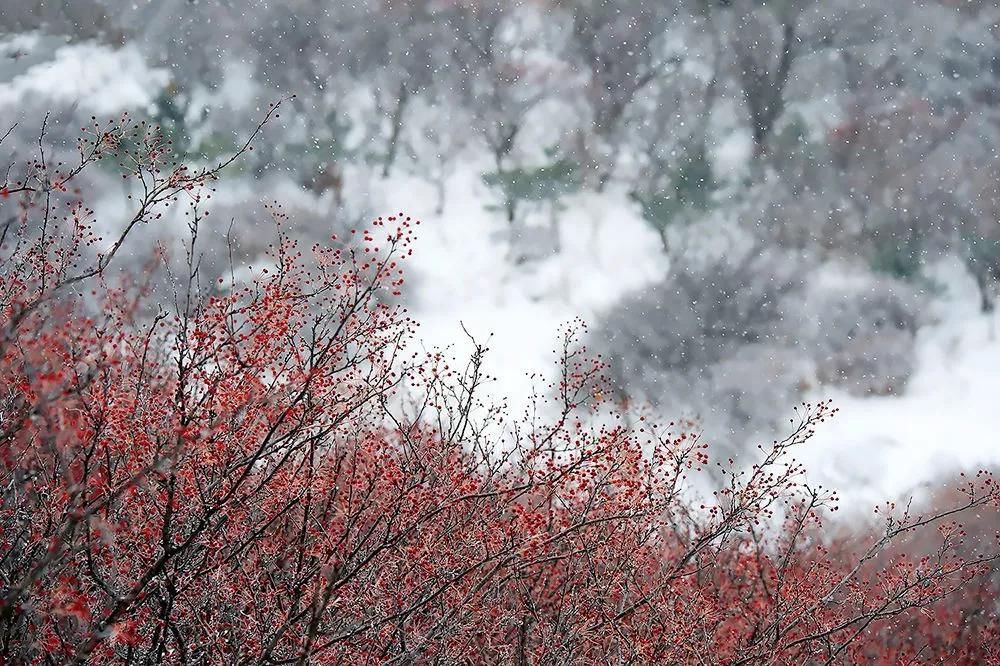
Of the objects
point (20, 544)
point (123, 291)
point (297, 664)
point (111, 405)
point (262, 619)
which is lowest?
point (297, 664)

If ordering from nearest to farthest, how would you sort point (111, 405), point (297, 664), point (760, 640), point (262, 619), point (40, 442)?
point (297, 664), point (111, 405), point (40, 442), point (262, 619), point (760, 640)

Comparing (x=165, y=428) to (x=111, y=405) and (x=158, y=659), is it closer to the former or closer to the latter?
(x=111, y=405)

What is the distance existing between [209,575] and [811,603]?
7931 millimetres

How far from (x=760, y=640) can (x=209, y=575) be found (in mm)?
7391

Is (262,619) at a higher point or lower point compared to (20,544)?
lower

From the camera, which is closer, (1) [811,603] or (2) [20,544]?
(2) [20,544]

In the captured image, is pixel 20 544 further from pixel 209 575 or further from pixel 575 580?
pixel 575 580

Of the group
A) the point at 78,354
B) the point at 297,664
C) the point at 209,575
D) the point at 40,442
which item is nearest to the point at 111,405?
the point at 78,354

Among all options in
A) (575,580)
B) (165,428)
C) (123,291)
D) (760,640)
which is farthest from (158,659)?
A: (760,640)

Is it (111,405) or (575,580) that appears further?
(575,580)

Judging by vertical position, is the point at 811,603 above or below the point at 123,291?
below

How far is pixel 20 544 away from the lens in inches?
313

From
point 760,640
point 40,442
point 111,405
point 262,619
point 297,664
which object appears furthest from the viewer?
point 760,640

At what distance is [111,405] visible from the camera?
22.7ft
